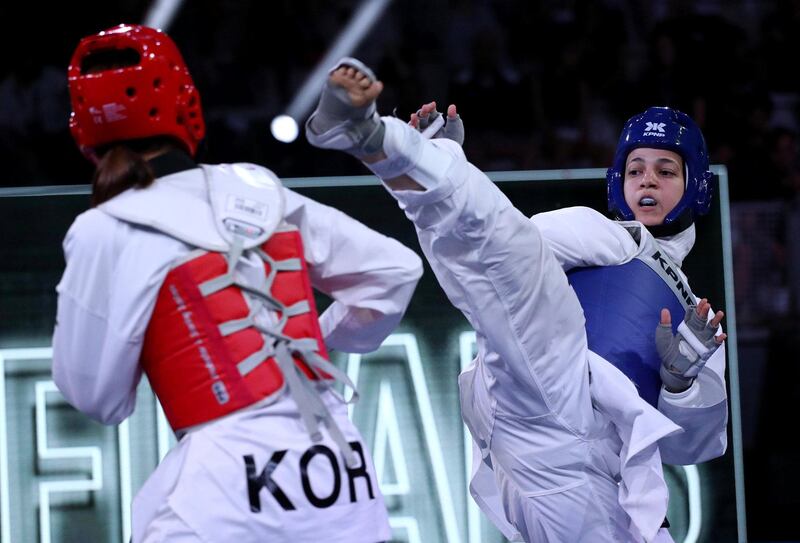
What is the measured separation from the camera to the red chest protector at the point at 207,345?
2.31 metres

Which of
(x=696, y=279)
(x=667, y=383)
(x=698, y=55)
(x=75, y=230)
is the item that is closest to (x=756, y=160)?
(x=698, y=55)

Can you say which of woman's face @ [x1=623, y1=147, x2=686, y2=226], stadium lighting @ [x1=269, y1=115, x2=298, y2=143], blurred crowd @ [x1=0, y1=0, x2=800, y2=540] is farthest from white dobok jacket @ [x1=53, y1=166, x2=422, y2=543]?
stadium lighting @ [x1=269, y1=115, x2=298, y2=143]

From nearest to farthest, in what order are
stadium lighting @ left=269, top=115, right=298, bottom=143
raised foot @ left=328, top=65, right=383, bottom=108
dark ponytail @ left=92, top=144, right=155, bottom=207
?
dark ponytail @ left=92, top=144, right=155, bottom=207, raised foot @ left=328, top=65, right=383, bottom=108, stadium lighting @ left=269, top=115, right=298, bottom=143

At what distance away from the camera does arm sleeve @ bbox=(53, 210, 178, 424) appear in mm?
2279

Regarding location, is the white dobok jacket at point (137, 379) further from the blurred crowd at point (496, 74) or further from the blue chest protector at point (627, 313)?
the blurred crowd at point (496, 74)

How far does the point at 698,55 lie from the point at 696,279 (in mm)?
3308

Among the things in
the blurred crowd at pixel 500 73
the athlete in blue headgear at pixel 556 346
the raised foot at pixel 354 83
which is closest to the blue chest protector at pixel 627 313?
the athlete in blue headgear at pixel 556 346

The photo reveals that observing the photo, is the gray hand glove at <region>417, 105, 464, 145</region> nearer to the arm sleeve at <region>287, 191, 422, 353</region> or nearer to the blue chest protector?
the blue chest protector

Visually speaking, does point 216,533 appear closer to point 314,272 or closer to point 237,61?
point 314,272

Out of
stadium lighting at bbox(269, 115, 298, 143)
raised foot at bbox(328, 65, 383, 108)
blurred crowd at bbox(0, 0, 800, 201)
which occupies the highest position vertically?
blurred crowd at bbox(0, 0, 800, 201)

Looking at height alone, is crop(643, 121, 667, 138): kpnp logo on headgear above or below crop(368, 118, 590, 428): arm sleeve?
above

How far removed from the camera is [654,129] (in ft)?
12.5

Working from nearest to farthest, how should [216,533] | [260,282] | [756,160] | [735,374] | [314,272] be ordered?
1. [216,533]
2. [260,282]
3. [314,272]
4. [735,374]
5. [756,160]

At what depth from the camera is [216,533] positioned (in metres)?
2.23
